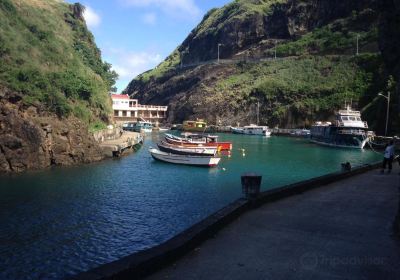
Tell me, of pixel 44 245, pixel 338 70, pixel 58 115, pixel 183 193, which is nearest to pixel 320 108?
pixel 338 70

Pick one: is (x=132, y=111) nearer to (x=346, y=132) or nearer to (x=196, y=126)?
(x=196, y=126)

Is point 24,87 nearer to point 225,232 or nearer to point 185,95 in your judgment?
point 225,232

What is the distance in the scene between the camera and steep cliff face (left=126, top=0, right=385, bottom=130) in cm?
10825

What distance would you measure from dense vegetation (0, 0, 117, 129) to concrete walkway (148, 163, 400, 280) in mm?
35755

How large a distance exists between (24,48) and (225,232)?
48.7 metres

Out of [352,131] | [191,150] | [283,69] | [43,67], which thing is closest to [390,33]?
[191,150]

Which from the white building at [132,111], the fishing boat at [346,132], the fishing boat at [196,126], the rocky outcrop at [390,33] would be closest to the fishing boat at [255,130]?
the fishing boat at [196,126]

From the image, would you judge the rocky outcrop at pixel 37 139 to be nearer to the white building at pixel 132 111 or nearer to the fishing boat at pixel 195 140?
the fishing boat at pixel 195 140

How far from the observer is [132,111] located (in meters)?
149

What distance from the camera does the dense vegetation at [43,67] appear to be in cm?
4563

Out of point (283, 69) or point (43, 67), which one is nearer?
point (43, 67)

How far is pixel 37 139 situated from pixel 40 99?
800 centimetres

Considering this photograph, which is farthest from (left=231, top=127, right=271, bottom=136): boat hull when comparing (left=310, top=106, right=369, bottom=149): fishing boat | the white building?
the white building

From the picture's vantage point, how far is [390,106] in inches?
2985
